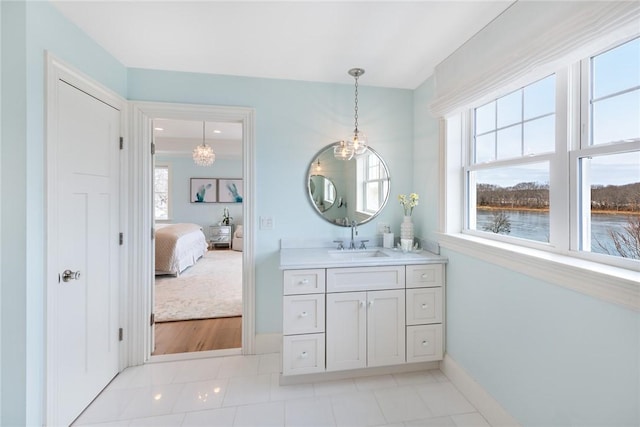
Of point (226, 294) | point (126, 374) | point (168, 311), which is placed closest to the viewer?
point (126, 374)

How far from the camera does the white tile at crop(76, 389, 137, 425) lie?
5.61 feet

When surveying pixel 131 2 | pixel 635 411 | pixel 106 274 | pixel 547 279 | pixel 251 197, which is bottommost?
pixel 635 411

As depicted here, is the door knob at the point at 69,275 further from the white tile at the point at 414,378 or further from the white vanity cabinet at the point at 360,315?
the white tile at the point at 414,378

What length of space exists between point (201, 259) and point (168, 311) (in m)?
2.71

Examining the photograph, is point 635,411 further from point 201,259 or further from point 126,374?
point 201,259

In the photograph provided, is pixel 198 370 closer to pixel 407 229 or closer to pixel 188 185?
pixel 407 229

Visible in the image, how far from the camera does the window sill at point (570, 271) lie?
103cm

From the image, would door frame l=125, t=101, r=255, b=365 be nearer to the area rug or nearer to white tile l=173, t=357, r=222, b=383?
white tile l=173, t=357, r=222, b=383

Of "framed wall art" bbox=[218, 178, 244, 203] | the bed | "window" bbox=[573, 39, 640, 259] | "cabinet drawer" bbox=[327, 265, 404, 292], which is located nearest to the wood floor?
"cabinet drawer" bbox=[327, 265, 404, 292]

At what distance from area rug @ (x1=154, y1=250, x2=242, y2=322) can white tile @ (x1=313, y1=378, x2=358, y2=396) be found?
5.03 ft

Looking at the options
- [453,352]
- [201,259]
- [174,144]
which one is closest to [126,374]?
[453,352]

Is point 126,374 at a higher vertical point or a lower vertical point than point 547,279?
lower

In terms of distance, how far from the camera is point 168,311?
3.27 meters

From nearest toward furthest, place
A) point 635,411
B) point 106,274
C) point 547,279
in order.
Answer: point 635,411 → point 547,279 → point 106,274
